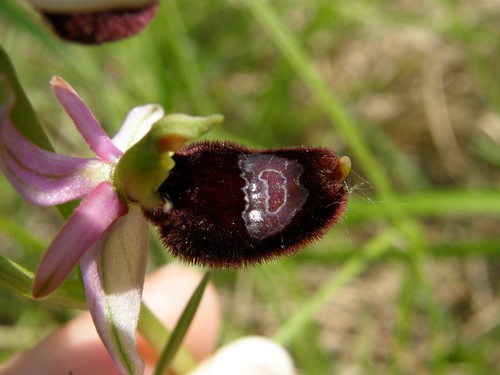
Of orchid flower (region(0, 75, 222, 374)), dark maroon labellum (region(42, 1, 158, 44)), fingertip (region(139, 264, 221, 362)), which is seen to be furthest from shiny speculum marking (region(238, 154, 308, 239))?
fingertip (region(139, 264, 221, 362))

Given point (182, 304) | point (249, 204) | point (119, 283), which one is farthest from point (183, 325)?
point (182, 304)

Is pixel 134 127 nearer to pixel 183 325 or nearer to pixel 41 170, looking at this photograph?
pixel 41 170

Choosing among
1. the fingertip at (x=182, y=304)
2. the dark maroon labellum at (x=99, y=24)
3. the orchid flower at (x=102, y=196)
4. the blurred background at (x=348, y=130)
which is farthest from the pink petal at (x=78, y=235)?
the blurred background at (x=348, y=130)

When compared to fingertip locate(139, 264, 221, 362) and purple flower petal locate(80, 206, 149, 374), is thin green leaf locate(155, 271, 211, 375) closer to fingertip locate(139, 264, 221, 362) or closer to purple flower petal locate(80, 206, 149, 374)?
purple flower petal locate(80, 206, 149, 374)

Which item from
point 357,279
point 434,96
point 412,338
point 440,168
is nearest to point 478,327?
point 412,338

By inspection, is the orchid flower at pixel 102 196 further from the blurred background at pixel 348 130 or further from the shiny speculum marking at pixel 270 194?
the blurred background at pixel 348 130
